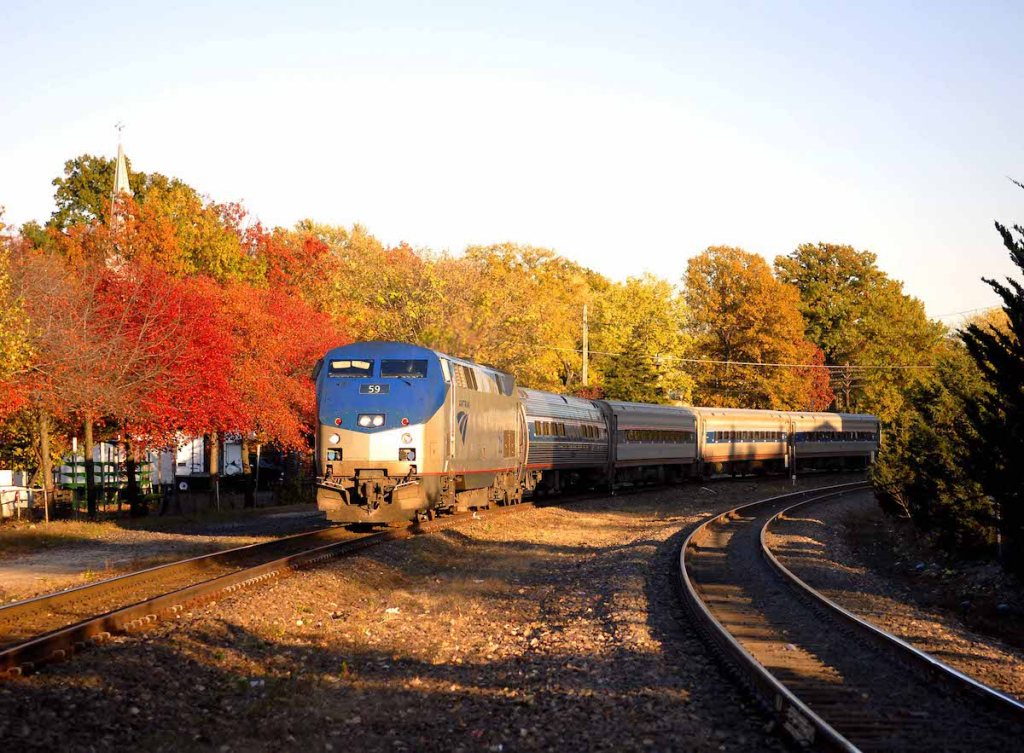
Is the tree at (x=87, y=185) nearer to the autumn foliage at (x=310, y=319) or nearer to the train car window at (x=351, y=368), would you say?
the autumn foliage at (x=310, y=319)

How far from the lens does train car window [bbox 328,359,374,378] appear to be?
73.3 feet

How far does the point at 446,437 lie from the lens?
2294cm

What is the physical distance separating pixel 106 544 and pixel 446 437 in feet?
23.8

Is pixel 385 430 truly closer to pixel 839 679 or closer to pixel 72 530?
pixel 72 530

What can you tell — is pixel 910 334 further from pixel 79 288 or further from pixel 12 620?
pixel 12 620

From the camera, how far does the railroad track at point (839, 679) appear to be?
26.0 feet

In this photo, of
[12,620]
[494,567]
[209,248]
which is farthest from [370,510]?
[209,248]

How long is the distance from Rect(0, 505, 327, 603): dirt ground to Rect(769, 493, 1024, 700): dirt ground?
1124 cm

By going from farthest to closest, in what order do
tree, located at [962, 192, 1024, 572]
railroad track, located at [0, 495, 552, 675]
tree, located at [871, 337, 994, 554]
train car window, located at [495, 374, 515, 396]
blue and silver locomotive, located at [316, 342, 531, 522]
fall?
train car window, located at [495, 374, 515, 396], blue and silver locomotive, located at [316, 342, 531, 522], tree, located at [871, 337, 994, 554], tree, located at [962, 192, 1024, 572], railroad track, located at [0, 495, 552, 675]

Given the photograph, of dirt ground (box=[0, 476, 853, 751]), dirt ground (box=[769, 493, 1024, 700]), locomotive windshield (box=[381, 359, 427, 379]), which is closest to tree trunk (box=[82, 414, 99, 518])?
locomotive windshield (box=[381, 359, 427, 379])

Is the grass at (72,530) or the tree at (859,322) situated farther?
the tree at (859,322)

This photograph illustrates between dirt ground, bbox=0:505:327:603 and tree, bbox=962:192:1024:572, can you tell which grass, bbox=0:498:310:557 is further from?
tree, bbox=962:192:1024:572

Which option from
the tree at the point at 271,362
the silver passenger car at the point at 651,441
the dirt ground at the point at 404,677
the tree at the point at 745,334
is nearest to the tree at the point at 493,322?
the silver passenger car at the point at 651,441

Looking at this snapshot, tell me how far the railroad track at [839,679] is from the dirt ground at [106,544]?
9.32 metres
